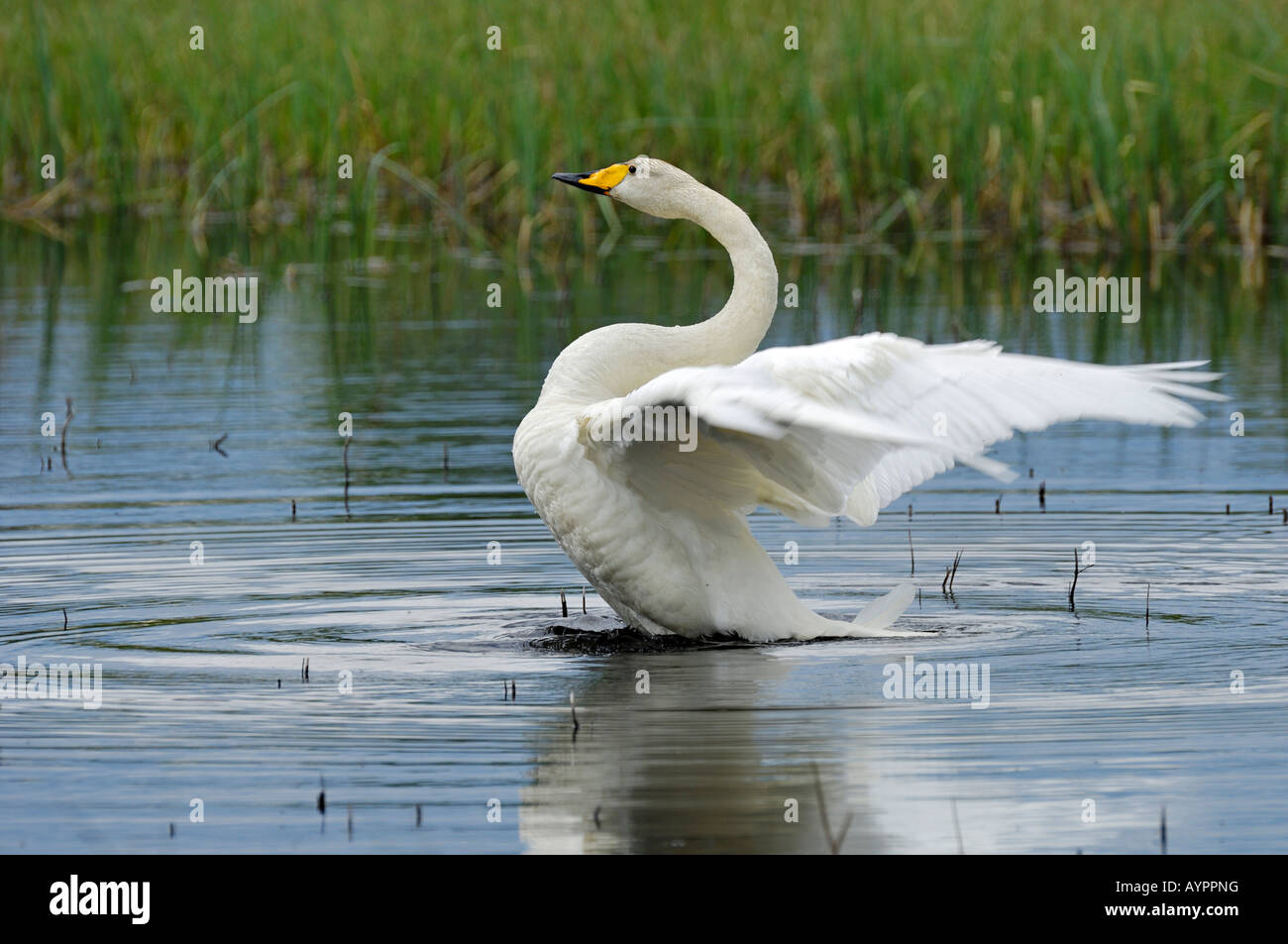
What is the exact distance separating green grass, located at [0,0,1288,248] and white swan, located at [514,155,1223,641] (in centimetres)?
975

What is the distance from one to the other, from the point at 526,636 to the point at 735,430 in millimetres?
1738

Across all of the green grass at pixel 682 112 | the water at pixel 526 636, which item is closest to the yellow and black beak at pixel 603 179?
the water at pixel 526 636

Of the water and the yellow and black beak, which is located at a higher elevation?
the yellow and black beak

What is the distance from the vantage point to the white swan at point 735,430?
6.35 metres

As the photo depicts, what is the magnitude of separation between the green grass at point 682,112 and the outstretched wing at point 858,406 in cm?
1044

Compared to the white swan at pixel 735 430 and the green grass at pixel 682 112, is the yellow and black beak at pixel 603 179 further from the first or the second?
the green grass at pixel 682 112

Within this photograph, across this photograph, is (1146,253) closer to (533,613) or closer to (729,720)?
(533,613)

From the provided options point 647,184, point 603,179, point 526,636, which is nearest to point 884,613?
point 526,636

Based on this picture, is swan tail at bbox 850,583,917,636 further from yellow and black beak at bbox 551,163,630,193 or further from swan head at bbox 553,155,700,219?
yellow and black beak at bbox 551,163,630,193

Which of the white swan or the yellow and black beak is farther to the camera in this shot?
the yellow and black beak

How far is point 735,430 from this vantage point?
6156 mm

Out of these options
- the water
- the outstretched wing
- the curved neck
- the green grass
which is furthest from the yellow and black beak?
the green grass

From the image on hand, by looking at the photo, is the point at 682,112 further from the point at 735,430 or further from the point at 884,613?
the point at 735,430

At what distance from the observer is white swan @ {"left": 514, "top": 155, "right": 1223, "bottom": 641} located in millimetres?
6352
